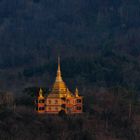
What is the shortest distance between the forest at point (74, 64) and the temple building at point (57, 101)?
0.88m

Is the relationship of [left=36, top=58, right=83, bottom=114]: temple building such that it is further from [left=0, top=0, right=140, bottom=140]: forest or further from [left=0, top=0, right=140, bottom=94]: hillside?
[left=0, top=0, right=140, bottom=94]: hillside

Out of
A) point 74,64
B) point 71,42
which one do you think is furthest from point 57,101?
point 71,42

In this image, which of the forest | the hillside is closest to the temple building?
the forest

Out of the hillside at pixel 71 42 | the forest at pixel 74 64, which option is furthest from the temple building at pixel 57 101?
the hillside at pixel 71 42

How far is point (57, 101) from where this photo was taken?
112250 mm

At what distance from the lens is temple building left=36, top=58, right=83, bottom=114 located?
11194cm

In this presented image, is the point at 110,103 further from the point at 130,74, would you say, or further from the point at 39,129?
the point at 130,74

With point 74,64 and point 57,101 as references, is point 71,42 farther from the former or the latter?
point 57,101

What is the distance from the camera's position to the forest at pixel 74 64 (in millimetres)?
111500

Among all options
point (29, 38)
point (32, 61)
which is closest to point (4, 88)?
point (32, 61)

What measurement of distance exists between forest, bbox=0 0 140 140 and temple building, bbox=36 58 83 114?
2.90 ft

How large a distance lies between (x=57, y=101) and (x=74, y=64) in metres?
39.9

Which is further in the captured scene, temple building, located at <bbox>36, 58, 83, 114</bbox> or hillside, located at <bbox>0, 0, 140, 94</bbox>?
hillside, located at <bbox>0, 0, 140, 94</bbox>

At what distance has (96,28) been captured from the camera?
18850 cm
